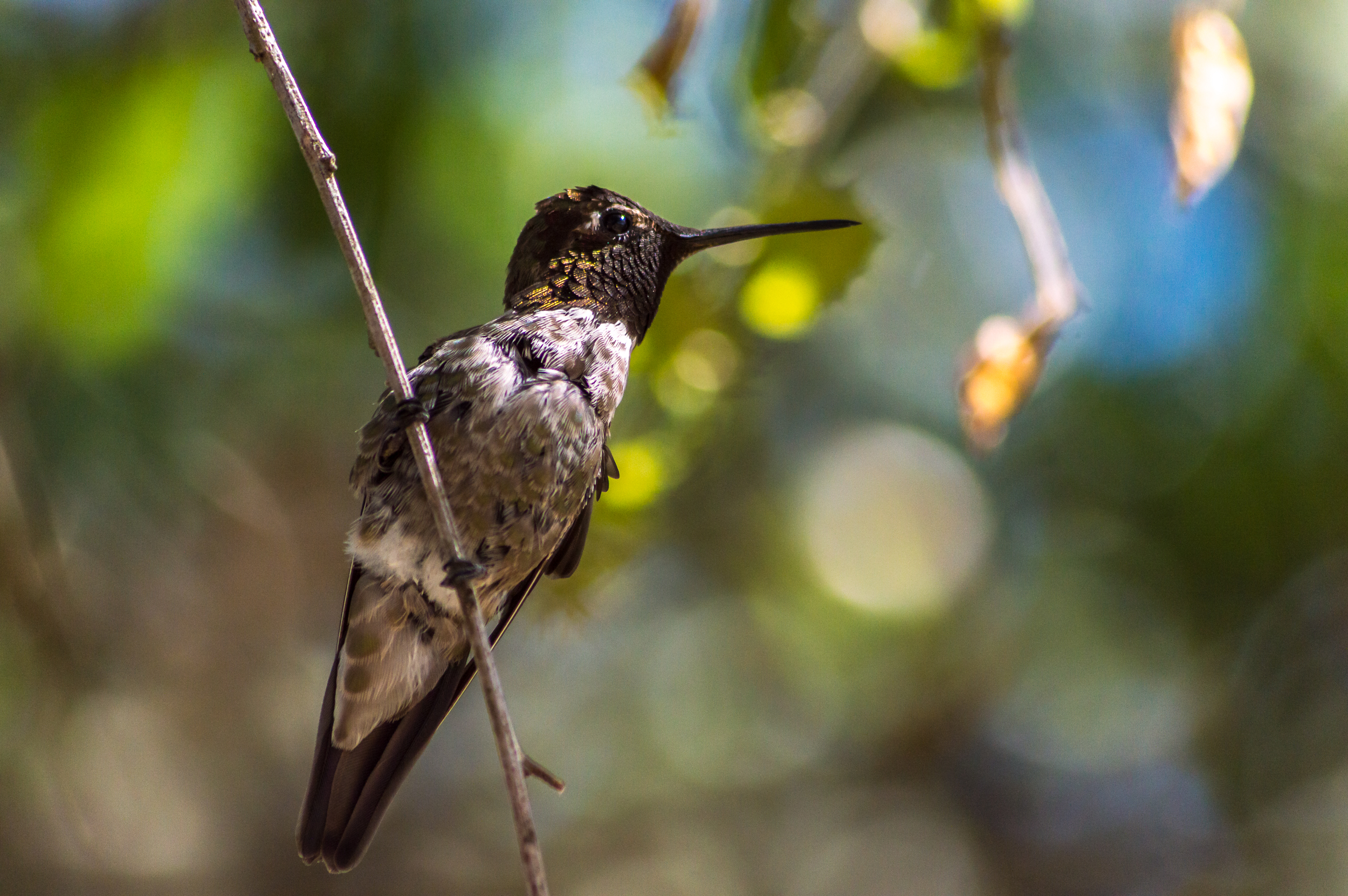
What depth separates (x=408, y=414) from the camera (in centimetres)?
222

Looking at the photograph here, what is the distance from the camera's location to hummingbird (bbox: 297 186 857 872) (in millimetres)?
2506

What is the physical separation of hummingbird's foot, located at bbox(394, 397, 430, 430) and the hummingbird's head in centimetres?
68

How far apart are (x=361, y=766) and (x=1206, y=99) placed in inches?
98.4

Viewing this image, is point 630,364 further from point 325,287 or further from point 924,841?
point 924,841

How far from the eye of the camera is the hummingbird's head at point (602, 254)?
2924mm

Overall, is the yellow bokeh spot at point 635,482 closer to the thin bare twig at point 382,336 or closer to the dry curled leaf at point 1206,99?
the thin bare twig at point 382,336

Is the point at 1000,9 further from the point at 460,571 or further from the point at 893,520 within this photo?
the point at 893,520

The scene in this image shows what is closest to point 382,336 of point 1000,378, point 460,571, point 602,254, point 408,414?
point 408,414

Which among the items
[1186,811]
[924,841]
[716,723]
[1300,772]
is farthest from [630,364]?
[1300,772]

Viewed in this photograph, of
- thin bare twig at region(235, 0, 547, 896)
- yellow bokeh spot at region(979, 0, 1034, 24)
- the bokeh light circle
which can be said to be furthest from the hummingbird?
the bokeh light circle

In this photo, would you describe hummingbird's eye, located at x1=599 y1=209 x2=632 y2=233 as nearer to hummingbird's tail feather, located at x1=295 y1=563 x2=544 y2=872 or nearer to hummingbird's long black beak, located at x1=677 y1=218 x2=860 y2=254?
hummingbird's long black beak, located at x1=677 y1=218 x2=860 y2=254

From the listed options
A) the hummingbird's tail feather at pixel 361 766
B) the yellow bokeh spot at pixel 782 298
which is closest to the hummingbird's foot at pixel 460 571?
the hummingbird's tail feather at pixel 361 766

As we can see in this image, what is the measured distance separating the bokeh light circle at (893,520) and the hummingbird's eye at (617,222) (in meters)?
3.79

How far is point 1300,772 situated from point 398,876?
17.8 feet
